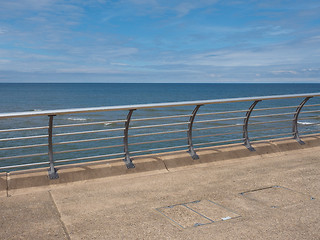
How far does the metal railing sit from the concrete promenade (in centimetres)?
27

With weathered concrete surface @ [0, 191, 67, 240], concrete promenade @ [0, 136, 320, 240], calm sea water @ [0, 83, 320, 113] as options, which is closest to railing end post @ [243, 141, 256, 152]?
concrete promenade @ [0, 136, 320, 240]

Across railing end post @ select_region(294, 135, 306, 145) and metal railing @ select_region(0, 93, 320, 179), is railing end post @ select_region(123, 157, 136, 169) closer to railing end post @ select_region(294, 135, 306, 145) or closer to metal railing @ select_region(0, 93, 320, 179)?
metal railing @ select_region(0, 93, 320, 179)

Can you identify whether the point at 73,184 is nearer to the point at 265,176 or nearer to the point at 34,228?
the point at 34,228

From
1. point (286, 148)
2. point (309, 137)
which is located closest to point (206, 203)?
point (286, 148)

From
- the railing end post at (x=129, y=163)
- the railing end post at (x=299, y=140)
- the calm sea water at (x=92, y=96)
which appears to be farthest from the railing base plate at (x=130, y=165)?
the calm sea water at (x=92, y=96)

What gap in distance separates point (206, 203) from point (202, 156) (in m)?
1.80

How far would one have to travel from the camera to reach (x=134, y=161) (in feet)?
Result: 17.5

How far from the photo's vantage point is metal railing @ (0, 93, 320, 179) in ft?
15.4

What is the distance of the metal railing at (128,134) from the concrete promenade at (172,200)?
0.88 feet

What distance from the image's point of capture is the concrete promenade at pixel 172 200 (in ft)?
11.1

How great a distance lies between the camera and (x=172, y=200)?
4164 millimetres

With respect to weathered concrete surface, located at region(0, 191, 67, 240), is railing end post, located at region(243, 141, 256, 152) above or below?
above

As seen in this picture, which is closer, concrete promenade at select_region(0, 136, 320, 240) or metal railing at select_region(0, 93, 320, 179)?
concrete promenade at select_region(0, 136, 320, 240)

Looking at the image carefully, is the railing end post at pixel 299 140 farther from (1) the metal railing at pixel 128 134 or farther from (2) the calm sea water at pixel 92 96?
(2) the calm sea water at pixel 92 96
